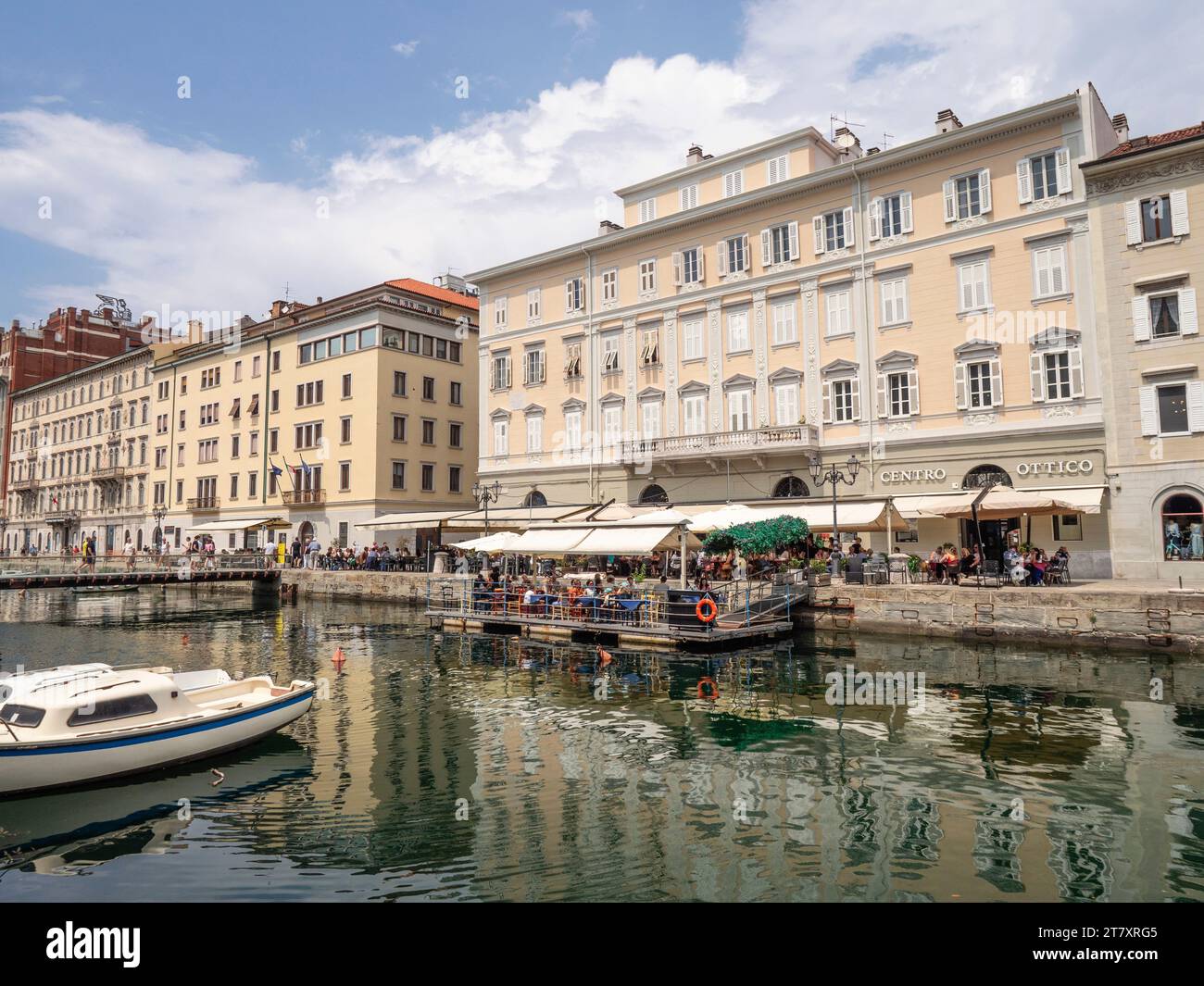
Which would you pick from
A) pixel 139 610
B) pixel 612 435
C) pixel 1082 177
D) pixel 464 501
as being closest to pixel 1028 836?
pixel 1082 177

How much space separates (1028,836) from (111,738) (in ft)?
41.6

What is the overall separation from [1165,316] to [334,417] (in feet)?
149

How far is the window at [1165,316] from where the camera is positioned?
26516mm

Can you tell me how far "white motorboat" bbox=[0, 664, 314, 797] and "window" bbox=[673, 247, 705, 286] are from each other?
1211 inches

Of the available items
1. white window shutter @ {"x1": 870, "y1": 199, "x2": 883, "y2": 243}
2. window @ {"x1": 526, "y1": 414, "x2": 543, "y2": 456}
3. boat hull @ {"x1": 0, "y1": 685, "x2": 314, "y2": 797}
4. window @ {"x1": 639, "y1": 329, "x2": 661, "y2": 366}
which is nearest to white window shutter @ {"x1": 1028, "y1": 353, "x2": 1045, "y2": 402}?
white window shutter @ {"x1": 870, "y1": 199, "x2": 883, "y2": 243}

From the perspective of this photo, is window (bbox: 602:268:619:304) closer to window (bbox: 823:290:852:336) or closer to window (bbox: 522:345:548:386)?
window (bbox: 522:345:548:386)

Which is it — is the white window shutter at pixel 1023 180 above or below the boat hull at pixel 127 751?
above

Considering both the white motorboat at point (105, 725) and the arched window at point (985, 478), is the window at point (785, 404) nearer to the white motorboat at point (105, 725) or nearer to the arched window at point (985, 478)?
the arched window at point (985, 478)

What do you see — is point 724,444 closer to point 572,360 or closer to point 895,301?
point 895,301

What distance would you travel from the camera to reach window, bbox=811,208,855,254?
113 ft

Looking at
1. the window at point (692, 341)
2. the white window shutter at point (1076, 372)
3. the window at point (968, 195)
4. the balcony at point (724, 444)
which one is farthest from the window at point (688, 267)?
the white window shutter at point (1076, 372)

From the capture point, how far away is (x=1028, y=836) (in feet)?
30.7

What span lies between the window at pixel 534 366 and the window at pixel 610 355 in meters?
4.11
